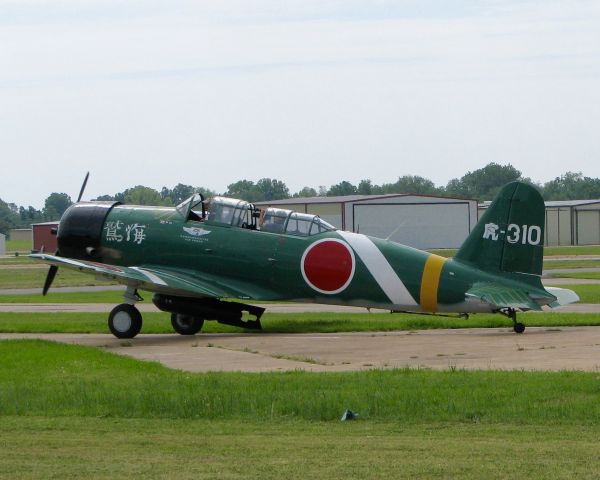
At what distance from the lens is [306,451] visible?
384 inches

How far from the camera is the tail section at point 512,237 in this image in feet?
68.4

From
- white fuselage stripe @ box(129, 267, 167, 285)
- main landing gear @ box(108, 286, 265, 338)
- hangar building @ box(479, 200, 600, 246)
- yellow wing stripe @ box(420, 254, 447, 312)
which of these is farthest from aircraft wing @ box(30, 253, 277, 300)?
hangar building @ box(479, 200, 600, 246)

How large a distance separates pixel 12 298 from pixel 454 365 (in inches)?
925

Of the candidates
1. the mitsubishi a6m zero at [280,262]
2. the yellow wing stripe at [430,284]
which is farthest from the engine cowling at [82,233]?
the yellow wing stripe at [430,284]

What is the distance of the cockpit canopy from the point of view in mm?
22109

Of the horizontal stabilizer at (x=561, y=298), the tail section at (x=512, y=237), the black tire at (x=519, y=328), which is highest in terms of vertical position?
the tail section at (x=512, y=237)

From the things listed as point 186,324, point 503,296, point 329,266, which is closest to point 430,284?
point 503,296

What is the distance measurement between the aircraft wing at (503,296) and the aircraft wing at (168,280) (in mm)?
4000

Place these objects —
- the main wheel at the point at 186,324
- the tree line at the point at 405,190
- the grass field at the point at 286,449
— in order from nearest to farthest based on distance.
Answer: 1. the grass field at the point at 286,449
2. the main wheel at the point at 186,324
3. the tree line at the point at 405,190

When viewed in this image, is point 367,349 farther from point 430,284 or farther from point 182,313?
point 182,313

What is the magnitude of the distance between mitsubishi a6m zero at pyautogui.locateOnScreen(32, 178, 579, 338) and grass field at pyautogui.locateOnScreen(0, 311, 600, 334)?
3.57 feet

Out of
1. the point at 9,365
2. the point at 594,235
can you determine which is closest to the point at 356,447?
the point at 9,365

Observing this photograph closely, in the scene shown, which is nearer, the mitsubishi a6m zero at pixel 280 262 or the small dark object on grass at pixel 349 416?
the small dark object on grass at pixel 349 416

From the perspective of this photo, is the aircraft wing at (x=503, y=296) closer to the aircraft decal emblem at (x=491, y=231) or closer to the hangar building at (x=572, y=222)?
the aircraft decal emblem at (x=491, y=231)
